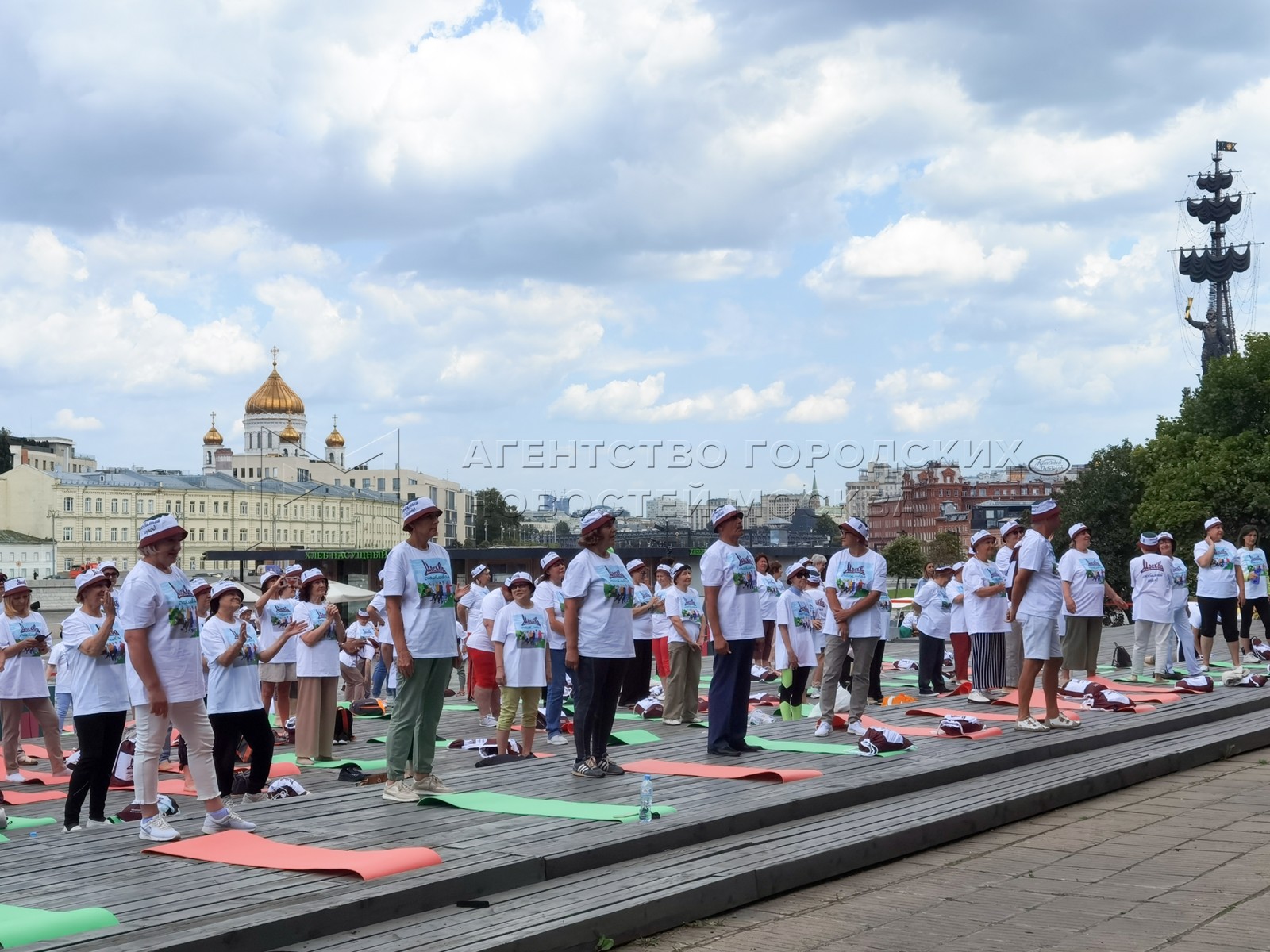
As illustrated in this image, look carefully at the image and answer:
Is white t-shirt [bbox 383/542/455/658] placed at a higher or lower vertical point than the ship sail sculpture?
lower

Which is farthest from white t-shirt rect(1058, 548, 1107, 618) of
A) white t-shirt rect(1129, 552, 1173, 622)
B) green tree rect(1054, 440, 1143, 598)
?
green tree rect(1054, 440, 1143, 598)

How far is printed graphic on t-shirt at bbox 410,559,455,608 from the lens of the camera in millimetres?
8805

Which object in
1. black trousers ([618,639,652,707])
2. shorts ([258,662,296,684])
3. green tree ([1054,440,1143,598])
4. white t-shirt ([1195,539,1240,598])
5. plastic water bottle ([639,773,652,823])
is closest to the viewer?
plastic water bottle ([639,773,652,823])

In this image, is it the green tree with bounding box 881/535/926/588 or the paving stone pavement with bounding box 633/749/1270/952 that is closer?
the paving stone pavement with bounding box 633/749/1270/952

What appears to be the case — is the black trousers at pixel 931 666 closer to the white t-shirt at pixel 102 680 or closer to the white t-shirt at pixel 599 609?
the white t-shirt at pixel 599 609

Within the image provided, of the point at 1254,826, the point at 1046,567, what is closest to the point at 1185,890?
the point at 1254,826

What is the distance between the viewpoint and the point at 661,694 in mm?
16719

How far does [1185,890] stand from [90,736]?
650 centimetres

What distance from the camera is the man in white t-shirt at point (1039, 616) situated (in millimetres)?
11516

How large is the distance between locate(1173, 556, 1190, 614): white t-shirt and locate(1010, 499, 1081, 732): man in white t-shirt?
16.6 ft

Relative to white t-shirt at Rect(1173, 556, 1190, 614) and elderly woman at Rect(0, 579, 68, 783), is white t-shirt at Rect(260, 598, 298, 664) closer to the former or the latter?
elderly woman at Rect(0, 579, 68, 783)

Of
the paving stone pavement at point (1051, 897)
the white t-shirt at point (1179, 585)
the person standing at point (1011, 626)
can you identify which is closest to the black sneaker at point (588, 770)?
the paving stone pavement at point (1051, 897)

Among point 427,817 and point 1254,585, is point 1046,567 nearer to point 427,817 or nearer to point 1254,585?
point 427,817

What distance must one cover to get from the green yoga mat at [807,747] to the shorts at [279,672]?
4790 millimetres
